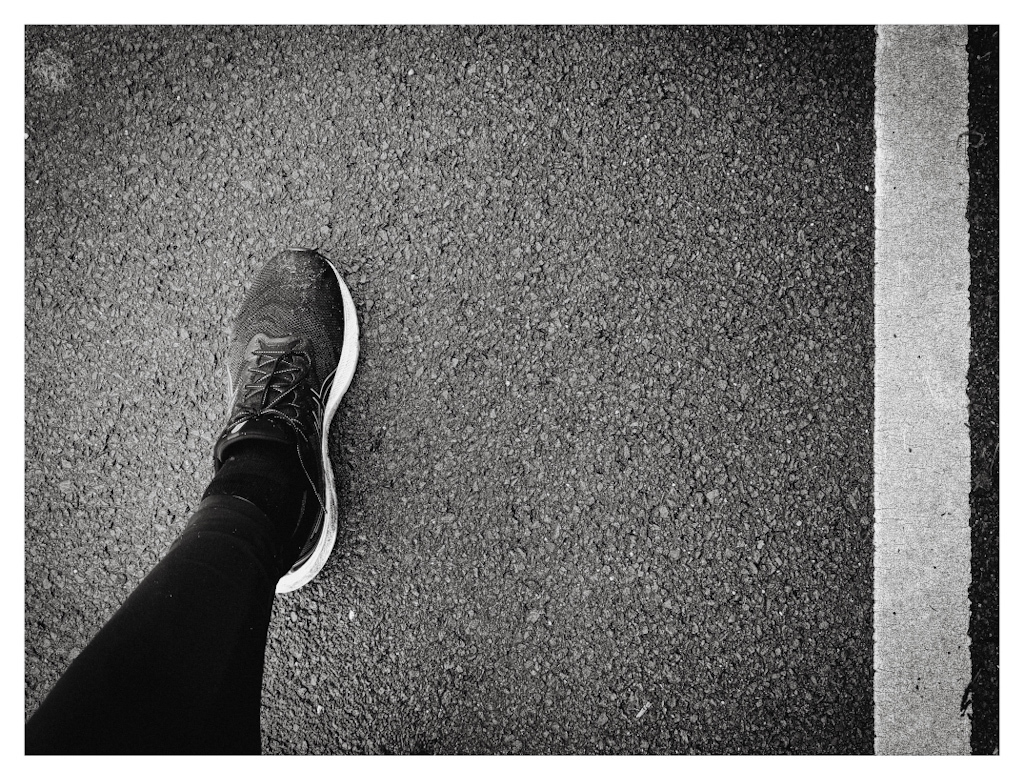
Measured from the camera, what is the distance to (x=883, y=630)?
A: 1.98 metres

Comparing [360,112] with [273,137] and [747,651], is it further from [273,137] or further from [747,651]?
[747,651]

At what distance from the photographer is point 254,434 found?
192 cm

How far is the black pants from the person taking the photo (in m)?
1.29

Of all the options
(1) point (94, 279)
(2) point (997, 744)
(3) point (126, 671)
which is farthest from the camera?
(1) point (94, 279)

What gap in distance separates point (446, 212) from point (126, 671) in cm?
158

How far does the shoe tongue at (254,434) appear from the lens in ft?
6.24

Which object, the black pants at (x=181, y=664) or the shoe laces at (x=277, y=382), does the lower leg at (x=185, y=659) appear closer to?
the black pants at (x=181, y=664)

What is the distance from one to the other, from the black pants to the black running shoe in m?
0.45

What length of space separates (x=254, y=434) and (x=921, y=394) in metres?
2.23

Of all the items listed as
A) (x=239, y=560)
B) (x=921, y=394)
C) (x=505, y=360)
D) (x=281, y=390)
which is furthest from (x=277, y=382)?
(x=921, y=394)

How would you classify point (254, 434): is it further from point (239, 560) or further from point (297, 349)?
point (239, 560)

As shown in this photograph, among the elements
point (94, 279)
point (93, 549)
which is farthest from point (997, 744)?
point (94, 279)

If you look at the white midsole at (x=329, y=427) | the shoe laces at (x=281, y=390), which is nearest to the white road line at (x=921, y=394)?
the white midsole at (x=329, y=427)

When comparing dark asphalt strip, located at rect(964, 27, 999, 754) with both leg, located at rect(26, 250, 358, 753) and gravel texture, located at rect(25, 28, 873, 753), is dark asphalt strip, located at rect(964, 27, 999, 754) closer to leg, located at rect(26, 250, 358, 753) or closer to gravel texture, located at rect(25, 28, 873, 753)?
gravel texture, located at rect(25, 28, 873, 753)
